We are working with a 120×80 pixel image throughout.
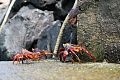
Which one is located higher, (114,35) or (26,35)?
(114,35)

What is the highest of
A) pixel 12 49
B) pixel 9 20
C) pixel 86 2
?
pixel 86 2

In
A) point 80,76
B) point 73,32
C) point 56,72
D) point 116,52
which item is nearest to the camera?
point 80,76

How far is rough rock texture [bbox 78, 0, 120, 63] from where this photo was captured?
5.05 m

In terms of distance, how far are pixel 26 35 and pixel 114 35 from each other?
254 inches

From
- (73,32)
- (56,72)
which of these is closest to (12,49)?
(73,32)

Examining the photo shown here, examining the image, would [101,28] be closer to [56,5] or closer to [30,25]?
[30,25]

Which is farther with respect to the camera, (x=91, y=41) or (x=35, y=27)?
(x=35, y=27)

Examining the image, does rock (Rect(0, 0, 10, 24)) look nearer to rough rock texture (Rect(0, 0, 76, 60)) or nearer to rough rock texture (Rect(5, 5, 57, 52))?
rough rock texture (Rect(0, 0, 76, 60))

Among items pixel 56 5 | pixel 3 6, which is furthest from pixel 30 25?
pixel 3 6

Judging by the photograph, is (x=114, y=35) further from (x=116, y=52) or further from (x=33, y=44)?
(x=33, y=44)

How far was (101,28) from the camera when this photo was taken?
518 centimetres

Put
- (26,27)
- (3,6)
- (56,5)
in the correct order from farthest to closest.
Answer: (3,6) < (56,5) < (26,27)

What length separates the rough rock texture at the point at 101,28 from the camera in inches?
199

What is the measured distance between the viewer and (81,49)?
5.04 metres
